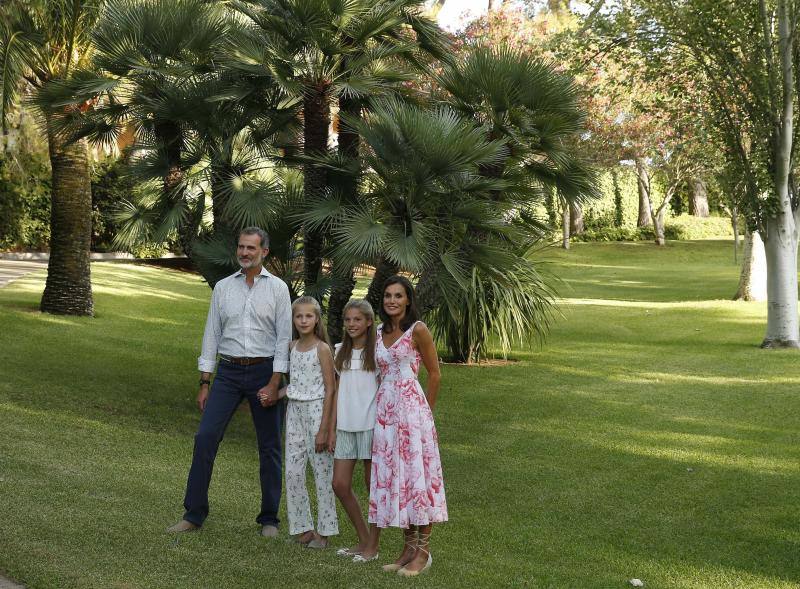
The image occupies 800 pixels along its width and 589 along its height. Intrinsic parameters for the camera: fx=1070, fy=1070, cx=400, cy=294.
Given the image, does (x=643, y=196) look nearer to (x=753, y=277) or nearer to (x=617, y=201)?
(x=617, y=201)

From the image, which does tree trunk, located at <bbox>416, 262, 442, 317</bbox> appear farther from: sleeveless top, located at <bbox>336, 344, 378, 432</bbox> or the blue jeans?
sleeveless top, located at <bbox>336, 344, 378, 432</bbox>

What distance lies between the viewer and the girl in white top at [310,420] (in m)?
6.50

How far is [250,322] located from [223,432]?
72cm

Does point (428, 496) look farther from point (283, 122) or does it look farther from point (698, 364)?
point (698, 364)

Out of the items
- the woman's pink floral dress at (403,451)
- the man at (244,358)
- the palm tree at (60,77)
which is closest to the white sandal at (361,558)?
the woman's pink floral dress at (403,451)

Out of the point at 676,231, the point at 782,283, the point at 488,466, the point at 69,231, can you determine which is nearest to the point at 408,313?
the point at 488,466

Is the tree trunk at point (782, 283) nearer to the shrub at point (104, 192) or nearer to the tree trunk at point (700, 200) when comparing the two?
the shrub at point (104, 192)

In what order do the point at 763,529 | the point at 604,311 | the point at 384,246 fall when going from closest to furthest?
the point at 763,529 → the point at 384,246 → the point at 604,311

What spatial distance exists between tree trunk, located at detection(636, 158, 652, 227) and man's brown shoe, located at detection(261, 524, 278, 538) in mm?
38112

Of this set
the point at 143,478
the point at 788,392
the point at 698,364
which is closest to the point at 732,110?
the point at 698,364

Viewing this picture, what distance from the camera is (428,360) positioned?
6.34 m

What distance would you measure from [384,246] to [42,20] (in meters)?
9.75

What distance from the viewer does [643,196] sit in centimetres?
4916

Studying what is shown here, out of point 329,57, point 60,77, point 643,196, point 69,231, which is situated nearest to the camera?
point 329,57
